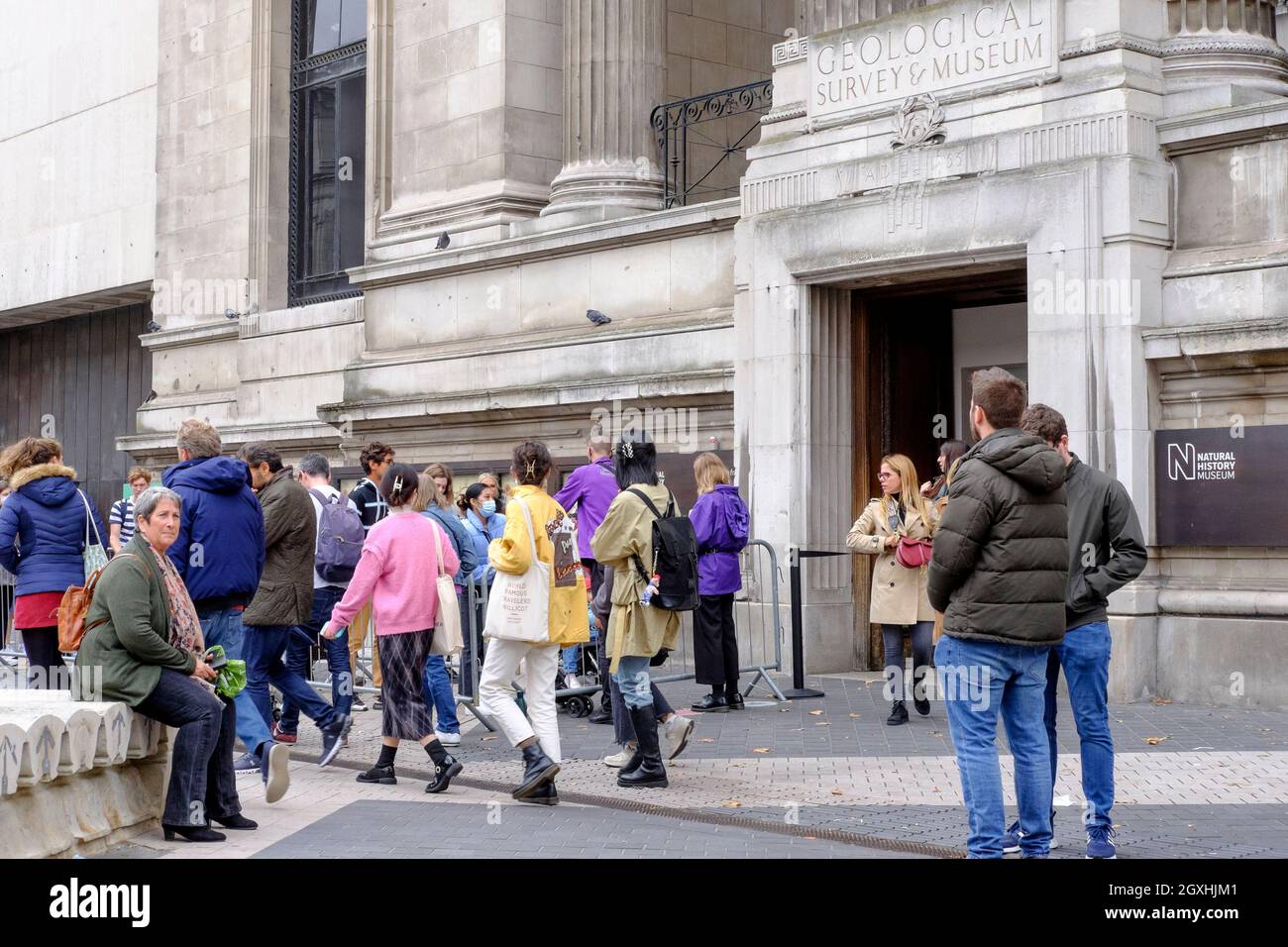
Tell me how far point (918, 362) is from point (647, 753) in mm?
7386

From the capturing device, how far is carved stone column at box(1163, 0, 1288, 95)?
13344 millimetres

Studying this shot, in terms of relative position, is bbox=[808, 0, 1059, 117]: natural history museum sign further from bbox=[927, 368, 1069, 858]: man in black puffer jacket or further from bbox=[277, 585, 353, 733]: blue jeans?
bbox=[927, 368, 1069, 858]: man in black puffer jacket

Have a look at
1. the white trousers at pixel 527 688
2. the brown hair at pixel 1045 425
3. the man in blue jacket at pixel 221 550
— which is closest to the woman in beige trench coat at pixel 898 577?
the white trousers at pixel 527 688

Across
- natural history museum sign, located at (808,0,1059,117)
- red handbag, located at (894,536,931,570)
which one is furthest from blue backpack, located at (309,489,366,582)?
natural history museum sign, located at (808,0,1059,117)

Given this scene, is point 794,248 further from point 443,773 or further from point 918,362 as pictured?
point 443,773

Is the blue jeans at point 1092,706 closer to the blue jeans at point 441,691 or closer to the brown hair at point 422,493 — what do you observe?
the brown hair at point 422,493

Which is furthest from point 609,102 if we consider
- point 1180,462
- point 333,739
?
point 333,739

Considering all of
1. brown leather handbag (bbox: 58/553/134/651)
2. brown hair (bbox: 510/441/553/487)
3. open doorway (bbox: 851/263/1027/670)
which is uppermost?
open doorway (bbox: 851/263/1027/670)

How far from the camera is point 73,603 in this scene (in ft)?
26.3

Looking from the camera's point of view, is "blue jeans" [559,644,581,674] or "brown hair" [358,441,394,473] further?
"blue jeans" [559,644,581,674]

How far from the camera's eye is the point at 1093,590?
7328 millimetres

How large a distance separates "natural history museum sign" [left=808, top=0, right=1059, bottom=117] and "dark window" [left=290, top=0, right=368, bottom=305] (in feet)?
31.6
